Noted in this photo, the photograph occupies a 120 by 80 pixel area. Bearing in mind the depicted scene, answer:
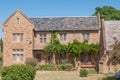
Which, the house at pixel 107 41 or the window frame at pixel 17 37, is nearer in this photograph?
the house at pixel 107 41

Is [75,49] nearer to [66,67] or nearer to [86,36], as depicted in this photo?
[86,36]

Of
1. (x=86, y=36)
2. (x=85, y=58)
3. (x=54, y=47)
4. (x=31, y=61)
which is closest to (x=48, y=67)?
(x=31, y=61)

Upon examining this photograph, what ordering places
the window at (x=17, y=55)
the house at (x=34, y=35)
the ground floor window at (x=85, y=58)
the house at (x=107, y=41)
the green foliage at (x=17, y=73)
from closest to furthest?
the green foliage at (x=17, y=73) → the house at (x=107, y=41) → the house at (x=34, y=35) → the window at (x=17, y=55) → the ground floor window at (x=85, y=58)

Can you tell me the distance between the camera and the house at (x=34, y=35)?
52688mm

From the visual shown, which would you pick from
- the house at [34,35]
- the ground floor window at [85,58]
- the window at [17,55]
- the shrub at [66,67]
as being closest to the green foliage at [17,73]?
the shrub at [66,67]

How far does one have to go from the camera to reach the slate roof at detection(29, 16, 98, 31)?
53.5 metres

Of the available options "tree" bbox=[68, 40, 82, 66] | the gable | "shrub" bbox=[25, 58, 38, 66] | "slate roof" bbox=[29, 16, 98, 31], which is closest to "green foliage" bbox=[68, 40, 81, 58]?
"tree" bbox=[68, 40, 82, 66]

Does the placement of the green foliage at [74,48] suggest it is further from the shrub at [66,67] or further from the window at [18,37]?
the window at [18,37]

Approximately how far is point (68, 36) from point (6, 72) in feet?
97.0

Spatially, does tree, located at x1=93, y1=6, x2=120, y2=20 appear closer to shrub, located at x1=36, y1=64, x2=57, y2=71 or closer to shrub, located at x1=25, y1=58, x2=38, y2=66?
shrub, located at x1=36, y1=64, x2=57, y2=71

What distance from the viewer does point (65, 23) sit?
54.7 m

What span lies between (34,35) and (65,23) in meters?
5.29

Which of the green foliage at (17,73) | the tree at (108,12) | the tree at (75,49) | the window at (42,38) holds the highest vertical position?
the tree at (108,12)

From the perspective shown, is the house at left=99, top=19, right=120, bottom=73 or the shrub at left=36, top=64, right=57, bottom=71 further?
the shrub at left=36, top=64, right=57, bottom=71
